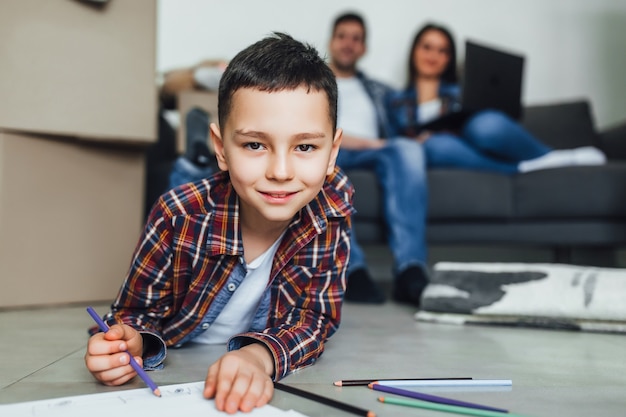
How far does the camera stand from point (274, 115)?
674mm

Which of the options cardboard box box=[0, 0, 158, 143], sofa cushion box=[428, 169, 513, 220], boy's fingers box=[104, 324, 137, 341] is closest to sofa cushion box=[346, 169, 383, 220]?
sofa cushion box=[428, 169, 513, 220]

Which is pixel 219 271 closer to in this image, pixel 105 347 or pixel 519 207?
pixel 105 347

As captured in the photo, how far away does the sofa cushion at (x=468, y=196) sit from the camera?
1592mm

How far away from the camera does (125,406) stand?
569 mm

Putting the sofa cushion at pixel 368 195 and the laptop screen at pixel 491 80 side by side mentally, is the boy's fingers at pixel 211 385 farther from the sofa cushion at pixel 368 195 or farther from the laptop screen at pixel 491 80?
the laptop screen at pixel 491 80

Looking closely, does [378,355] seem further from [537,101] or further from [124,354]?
[537,101]

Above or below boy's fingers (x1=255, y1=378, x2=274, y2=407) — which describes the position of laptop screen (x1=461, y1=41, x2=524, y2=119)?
above

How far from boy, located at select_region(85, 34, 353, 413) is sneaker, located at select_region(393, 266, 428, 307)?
573 millimetres


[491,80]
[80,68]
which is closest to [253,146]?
[80,68]

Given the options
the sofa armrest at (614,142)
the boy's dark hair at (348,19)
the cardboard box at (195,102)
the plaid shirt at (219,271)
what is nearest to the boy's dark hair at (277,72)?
the plaid shirt at (219,271)

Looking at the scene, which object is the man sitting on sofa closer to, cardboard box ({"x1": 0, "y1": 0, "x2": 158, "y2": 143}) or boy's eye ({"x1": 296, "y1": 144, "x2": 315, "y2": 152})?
cardboard box ({"x1": 0, "y1": 0, "x2": 158, "y2": 143})

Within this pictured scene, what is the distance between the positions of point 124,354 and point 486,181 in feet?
3.88

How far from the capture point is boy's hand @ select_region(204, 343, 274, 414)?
1.84 ft

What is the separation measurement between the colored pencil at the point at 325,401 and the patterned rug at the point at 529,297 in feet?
2.18
